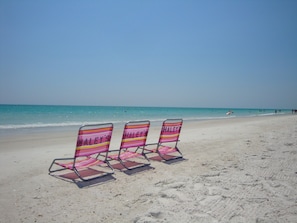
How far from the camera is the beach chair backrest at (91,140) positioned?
4922 mm

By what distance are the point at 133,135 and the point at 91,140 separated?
1.35 metres

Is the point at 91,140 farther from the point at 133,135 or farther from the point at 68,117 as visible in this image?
the point at 68,117

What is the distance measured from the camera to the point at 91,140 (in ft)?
16.9

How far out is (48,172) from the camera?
5406 mm

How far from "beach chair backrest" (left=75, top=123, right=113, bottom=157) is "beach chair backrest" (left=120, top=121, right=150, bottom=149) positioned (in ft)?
2.00

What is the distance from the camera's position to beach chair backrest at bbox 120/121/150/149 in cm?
601

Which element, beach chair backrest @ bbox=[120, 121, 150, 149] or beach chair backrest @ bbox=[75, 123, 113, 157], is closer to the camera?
beach chair backrest @ bbox=[75, 123, 113, 157]

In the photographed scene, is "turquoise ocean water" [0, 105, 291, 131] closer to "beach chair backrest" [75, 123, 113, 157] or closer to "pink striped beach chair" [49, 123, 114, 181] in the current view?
"pink striped beach chair" [49, 123, 114, 181]

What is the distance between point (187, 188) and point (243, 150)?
428 cm

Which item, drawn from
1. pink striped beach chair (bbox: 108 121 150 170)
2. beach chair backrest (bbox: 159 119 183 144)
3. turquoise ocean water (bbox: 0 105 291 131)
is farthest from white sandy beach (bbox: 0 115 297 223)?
turquoise ocean water (bbox: 0 105 291 131)

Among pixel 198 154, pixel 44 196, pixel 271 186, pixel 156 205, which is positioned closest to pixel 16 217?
pixel 44 196

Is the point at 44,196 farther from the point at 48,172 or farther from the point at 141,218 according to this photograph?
the point at 141,218

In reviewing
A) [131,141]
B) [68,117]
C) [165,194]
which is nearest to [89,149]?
[131,141]

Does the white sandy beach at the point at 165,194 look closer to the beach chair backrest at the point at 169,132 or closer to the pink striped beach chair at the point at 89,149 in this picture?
the pink striped beach chair at the point at 89,149
